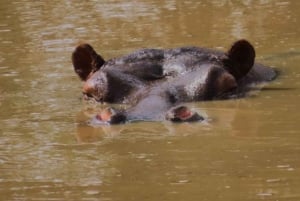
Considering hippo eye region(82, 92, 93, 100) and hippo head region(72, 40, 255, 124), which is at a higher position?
hippo head region(72, 40, 255, 124)

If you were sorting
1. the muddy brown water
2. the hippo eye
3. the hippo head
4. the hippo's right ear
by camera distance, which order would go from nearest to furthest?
the muddy brown water
the hippo head
the hippo eye
the hippo's right ear

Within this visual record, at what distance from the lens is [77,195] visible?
14.0ft

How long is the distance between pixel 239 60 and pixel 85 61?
1164mm

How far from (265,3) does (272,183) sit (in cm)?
751

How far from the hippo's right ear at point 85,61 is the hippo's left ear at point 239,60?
981mm

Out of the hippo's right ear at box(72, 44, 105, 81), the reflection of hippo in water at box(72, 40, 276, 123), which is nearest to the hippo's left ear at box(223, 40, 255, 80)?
the reflection of hippo in water at box(72, 40, 276, 123)

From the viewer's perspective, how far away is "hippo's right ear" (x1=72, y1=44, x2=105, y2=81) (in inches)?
279

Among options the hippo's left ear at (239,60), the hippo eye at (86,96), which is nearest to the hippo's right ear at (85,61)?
the hippo eye at (86,96)

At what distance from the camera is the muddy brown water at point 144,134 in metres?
4.36

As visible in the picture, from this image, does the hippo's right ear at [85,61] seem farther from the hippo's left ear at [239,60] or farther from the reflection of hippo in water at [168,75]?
the hippo's left ear at [239,60]

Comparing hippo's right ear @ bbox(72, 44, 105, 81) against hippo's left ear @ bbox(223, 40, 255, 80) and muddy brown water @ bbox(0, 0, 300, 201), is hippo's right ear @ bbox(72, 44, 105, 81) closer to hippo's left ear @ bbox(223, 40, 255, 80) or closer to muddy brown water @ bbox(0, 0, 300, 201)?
muddy brown water @ bbox(0, 0, 300, 201)

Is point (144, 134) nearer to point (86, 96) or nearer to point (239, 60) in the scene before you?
point (86, 96)

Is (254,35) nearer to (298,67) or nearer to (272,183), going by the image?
(298,67)

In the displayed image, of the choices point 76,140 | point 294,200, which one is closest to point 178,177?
point 294,200
